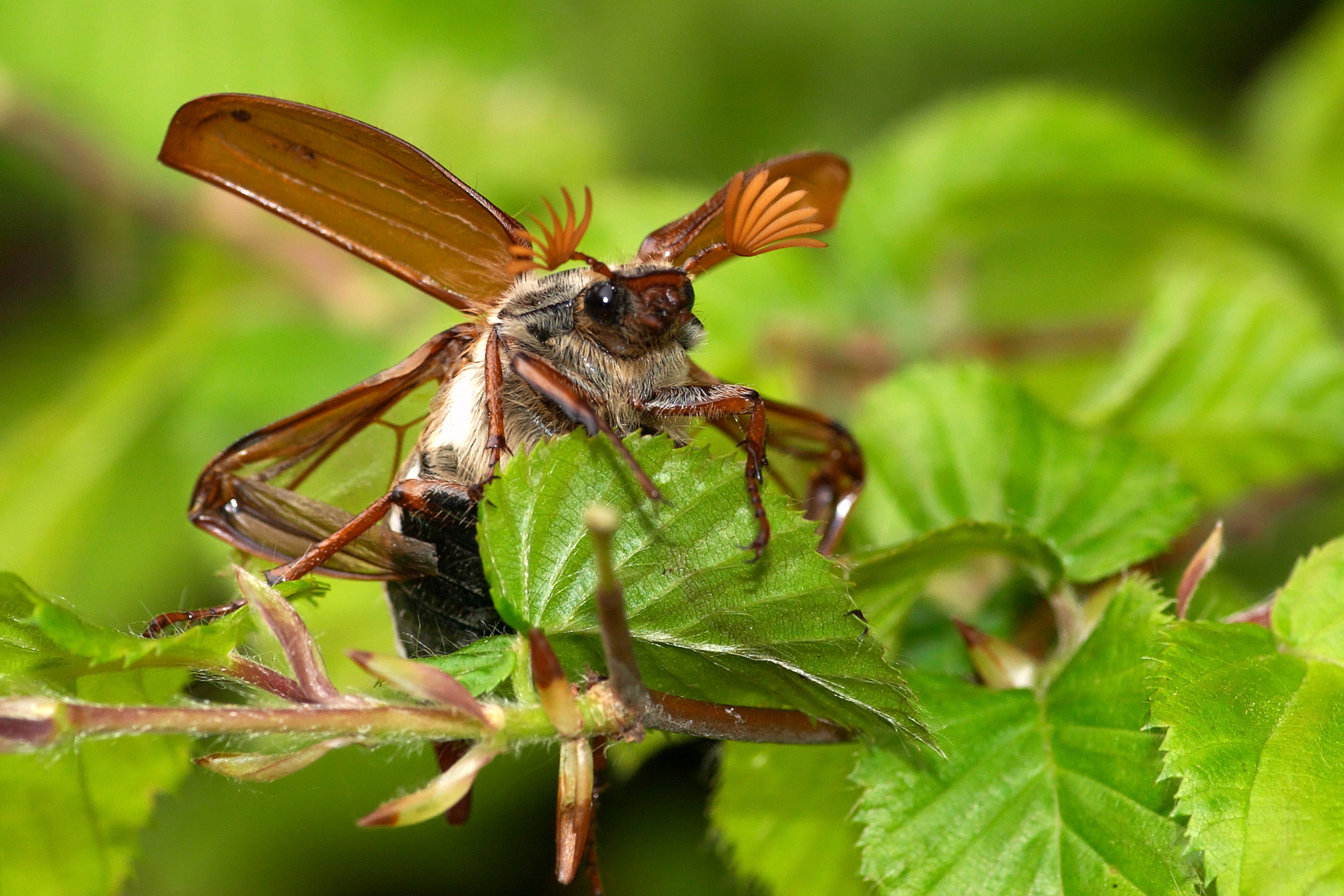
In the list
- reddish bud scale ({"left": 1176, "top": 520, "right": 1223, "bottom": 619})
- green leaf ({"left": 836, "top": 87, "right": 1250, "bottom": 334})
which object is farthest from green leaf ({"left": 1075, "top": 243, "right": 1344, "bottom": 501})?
reddish bud scale ({"left": 1176, "top": 520, "right": 1223, "bottom": 619})

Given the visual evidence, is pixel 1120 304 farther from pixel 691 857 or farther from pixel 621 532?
pixel 621 532

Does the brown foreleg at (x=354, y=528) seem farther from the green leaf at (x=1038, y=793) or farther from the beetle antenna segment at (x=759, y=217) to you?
the green leaf at (x=1038, y=793)

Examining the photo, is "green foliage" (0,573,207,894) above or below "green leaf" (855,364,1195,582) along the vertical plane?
below

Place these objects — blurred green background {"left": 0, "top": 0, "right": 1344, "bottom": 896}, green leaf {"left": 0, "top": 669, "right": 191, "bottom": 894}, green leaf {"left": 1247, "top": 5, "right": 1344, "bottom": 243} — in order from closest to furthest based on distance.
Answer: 1. green leaf {"left": 0, "top": 669, "right": 191, "bottom": 894}
2. blurred green background {"left": 0, "top": 0, "right": 1344, "bottom": 896}
3. green leaf {"left": 1247, "top": 5, "right": 1344, "bottom": 243}

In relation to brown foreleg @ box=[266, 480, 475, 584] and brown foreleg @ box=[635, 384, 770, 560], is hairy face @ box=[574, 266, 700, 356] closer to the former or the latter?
brown foreleg @ box=[635, 384, 770, 560]

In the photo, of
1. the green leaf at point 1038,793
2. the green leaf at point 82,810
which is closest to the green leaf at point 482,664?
the green leaf at point 1038,793
